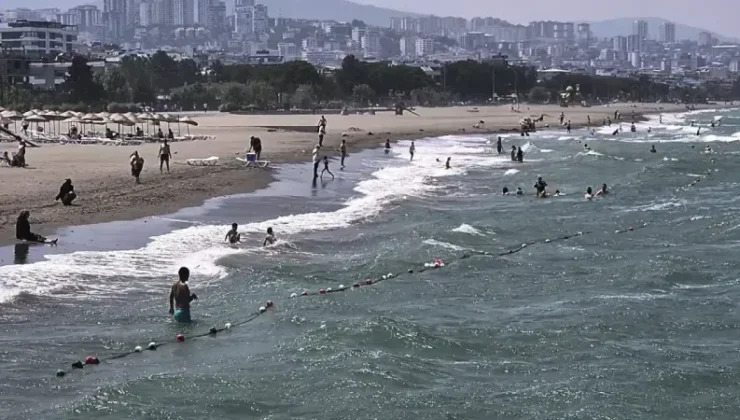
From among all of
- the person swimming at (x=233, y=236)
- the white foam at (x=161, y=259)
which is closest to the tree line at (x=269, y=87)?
the white foam at (x=161, y=259)

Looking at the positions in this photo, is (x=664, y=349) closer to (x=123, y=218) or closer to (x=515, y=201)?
(x=123, y=218)

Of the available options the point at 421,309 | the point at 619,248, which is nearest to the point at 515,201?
the point at 619,248

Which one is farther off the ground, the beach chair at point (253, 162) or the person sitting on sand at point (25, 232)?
the beach chair at point (253, 162)

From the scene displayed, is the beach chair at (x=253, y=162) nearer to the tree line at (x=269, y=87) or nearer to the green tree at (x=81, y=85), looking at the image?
the tree line at (x=269, y=87)

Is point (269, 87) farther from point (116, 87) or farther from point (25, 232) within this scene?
point (25, 232)

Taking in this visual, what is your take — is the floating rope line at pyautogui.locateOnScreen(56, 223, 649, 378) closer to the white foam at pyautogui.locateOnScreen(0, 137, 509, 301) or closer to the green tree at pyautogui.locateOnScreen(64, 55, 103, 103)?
the white foam at pyautogui.locateOnScreen(0, 137, 509, 301)

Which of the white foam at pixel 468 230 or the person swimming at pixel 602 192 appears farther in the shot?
the person swimming at pixel 602 192

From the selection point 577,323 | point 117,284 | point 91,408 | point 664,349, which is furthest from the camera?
point 117,284
